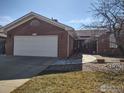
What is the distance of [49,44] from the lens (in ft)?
78.5

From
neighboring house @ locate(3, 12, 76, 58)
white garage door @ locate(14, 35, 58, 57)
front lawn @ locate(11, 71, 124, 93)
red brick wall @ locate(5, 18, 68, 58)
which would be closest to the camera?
front lawn @ locate(11, 71, 124, 93)

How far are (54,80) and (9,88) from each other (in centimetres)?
222

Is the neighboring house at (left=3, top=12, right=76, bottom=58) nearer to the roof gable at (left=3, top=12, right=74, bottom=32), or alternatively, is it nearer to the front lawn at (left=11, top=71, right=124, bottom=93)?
the roof gable at (left=3, top=12, right=74, bottom=32)

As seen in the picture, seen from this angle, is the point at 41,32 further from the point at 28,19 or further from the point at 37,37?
the point at 28,19

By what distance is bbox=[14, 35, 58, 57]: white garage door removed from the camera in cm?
2379

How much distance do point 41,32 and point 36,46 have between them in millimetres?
1690

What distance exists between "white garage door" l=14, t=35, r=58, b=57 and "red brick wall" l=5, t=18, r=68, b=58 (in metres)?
0.44

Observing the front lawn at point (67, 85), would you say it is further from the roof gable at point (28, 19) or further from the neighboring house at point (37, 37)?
the roof gable at point (28, 19)

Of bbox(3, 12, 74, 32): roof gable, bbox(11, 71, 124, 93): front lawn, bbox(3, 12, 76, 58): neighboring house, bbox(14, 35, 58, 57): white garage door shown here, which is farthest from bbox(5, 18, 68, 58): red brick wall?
bbox(11, 71, 124, 93): front lawn

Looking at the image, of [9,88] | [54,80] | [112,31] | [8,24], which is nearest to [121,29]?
[112,31]

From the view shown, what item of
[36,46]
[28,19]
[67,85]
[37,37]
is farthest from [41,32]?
[67,85]

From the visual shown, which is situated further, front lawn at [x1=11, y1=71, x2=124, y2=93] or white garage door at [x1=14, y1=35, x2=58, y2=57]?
white garage door at [x1=14, y1=35, x2=58, y2=57]

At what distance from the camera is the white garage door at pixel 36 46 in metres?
23.8

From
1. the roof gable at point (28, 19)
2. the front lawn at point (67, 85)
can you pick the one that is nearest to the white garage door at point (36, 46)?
the roof gable at point (28, 19)
